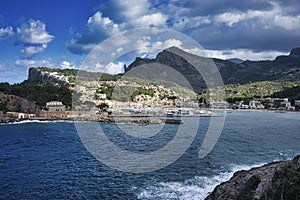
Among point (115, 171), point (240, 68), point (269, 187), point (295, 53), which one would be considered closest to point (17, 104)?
point (115, 171)

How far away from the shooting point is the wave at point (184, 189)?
1255 cm

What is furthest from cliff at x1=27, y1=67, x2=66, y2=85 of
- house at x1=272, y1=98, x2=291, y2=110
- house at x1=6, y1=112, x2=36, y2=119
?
house at x1=272, y1=98, x2=291, y2=110

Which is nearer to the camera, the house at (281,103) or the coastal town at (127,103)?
the coastal town at (127,103)

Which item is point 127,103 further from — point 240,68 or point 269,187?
point 240,68

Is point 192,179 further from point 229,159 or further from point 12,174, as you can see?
point 12,174

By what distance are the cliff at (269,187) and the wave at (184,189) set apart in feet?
6.44

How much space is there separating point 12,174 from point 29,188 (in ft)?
10.9

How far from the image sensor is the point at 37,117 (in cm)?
5662

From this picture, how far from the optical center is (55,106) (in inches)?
2470

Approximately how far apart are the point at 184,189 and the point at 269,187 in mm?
6087

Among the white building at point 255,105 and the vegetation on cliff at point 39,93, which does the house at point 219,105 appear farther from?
the vegetation on cliff at point 39,93

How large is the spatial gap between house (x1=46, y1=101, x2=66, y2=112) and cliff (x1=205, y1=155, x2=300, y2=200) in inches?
2221

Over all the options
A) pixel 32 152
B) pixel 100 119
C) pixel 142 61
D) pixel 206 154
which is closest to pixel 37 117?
pixel 100 119

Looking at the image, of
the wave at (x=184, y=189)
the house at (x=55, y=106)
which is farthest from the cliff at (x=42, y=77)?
the wave at (x=184, y=189)
